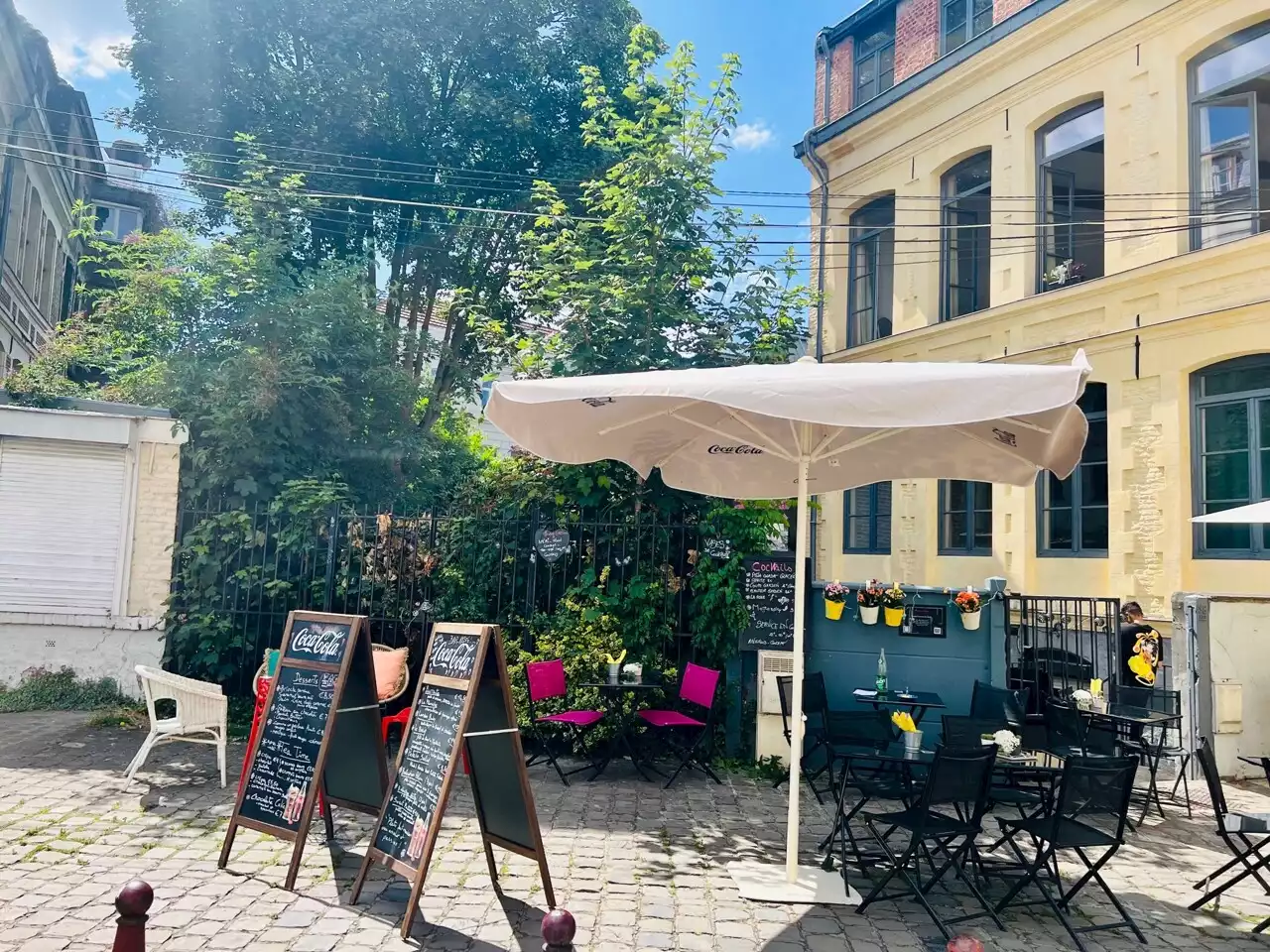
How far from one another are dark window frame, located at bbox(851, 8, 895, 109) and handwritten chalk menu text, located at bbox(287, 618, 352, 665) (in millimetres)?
14238

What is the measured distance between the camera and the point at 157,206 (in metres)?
26.4

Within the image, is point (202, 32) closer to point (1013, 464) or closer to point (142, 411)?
point (142, 411)

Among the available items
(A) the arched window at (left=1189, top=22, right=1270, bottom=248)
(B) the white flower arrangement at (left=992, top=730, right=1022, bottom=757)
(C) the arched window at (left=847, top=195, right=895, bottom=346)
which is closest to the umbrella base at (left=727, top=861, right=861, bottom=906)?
(B) the white flower arrangement at (left=992, top=730, right=1022, bottom=757)

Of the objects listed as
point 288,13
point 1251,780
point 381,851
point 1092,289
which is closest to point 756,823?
point 381,851

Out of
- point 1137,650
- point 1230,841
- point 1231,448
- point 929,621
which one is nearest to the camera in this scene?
point 1230,841

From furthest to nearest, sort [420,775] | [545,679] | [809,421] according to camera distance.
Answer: [545,679] < [420,775] < [809,421]

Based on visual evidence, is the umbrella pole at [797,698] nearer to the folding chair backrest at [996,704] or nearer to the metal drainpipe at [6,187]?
the folding chair backrest at [996,704]

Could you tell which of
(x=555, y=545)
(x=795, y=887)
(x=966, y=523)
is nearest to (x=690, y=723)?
(x=555, y=545)

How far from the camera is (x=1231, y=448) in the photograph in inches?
430

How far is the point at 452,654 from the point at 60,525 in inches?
255

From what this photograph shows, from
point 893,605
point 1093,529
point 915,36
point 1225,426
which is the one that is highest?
point 915,36

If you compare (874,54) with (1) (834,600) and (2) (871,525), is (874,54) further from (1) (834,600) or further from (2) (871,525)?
(1) (834,600)

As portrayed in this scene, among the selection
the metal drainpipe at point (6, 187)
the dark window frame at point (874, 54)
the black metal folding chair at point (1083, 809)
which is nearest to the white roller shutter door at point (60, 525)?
the black metal folding chair at point (1083, 809)

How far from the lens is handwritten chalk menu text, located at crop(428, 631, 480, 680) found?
4.62 meters
